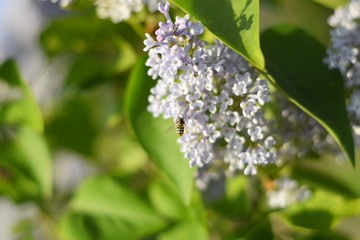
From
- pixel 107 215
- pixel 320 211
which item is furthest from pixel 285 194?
pixel 107 215

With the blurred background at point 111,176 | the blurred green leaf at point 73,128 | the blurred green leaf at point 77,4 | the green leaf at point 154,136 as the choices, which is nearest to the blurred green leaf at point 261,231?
the blurred background at point 111,176

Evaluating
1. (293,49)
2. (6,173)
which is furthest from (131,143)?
(293,49)

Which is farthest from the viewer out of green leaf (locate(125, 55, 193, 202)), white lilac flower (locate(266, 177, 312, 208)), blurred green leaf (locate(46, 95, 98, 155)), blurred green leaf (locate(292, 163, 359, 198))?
blurred green leaf (locate(46, 95, 98, 155))

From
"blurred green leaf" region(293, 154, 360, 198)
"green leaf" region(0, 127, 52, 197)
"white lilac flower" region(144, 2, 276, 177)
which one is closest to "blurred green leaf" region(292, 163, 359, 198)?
"blurred green leaf" region(293, 154, 360, 198)

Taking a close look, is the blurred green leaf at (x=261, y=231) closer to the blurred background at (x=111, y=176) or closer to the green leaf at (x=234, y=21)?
the blurred background at (x=111, y=176)

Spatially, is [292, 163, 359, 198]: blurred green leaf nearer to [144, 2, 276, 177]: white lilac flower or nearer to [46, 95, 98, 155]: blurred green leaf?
[144, 2, 276, 177]: white lilac flower

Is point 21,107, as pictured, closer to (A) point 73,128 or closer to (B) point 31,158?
(B) point 31,158

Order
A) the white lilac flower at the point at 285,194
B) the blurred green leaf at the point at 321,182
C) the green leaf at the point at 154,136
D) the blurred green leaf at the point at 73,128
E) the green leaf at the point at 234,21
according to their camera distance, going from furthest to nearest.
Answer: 1. the blurred green leaf at the point at 73,128
2. the blurred green leaf at the point at 321,182
3. the white lilac flower at the point at 285,194
4. the green leaf at the point at 154,136
5. the green leaf at the point at 234,21
